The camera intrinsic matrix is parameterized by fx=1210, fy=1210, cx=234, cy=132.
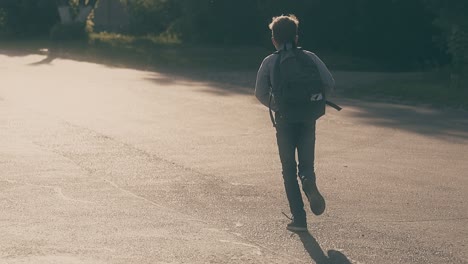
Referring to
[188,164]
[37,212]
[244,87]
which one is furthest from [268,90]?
[244,87]

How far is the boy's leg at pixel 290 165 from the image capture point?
8.86m

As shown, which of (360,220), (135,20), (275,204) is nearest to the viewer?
(360,220)

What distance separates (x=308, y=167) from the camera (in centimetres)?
895

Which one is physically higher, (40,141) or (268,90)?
(268,90)

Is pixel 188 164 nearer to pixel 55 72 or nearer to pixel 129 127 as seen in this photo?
pixel 129 127

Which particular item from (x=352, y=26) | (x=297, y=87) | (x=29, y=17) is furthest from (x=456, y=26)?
Answer: (x=29, y=17)

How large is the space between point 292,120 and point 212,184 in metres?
2.89

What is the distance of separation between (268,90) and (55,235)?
1.85 metres

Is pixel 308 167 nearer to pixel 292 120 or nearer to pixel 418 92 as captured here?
pixel 292 120

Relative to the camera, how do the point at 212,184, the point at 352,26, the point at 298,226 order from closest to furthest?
the point at 298,226
the point at 212,184
the point at 352,26

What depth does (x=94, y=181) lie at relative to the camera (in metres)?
11.6

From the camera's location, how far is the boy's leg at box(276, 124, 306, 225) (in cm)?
886

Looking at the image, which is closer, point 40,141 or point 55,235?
point 55,235

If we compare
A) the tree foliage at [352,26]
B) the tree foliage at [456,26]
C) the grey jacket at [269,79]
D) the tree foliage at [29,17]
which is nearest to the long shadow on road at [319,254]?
the grey jacket at [269,79]
